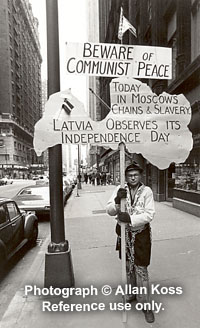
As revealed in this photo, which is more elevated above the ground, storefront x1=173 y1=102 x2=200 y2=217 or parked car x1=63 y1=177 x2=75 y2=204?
storefront x1=173 y1=102 x2=200 y2=217

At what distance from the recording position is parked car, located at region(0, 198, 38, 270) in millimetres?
5512

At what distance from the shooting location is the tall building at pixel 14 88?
87.5 meters

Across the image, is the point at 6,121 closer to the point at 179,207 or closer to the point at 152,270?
the point at 179,207

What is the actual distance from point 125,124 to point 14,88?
9863cm

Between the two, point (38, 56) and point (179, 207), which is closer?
point (179, 207)

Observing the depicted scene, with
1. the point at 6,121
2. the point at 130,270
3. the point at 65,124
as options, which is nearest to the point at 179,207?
the point at 130,270

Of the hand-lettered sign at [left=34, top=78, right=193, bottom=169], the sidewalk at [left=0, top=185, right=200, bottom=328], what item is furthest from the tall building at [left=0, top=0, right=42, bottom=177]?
the hand-lettered sign at [left=34, top=78, right=193, bottom=169]

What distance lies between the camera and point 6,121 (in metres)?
86.4

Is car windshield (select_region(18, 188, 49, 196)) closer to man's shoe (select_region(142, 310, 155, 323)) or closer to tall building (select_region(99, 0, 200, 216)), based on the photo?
tall building (select_region(99, 0, 200, 216))

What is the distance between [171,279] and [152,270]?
490 mm

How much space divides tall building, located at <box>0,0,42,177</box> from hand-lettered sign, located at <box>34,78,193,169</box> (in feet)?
236

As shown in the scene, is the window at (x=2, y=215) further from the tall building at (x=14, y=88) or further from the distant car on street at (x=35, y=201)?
the tall building at (x=14, y=88)

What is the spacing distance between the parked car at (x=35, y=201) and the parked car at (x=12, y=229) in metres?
3.30

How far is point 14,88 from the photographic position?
94.6 m
